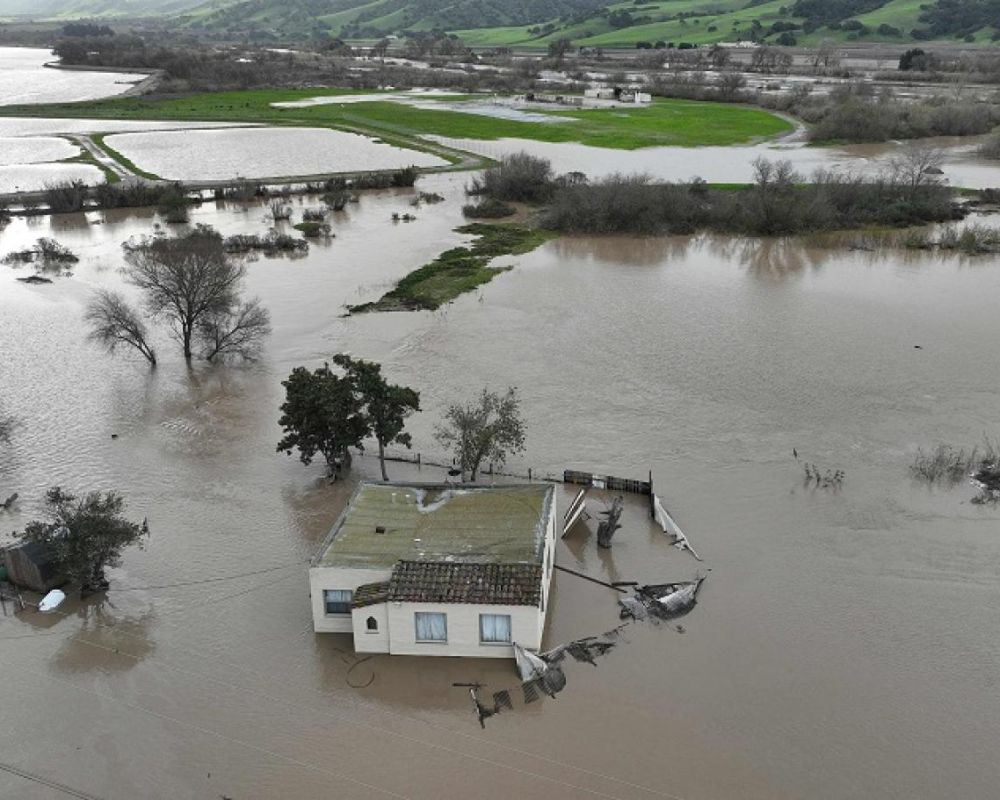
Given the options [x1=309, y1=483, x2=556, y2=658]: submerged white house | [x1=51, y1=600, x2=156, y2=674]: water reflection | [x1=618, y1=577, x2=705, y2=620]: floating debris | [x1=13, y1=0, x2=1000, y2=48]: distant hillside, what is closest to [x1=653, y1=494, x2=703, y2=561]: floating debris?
[x1=618, y1=577, x2=705, y2=620]: floating debris

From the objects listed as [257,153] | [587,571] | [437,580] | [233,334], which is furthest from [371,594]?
[257,153]

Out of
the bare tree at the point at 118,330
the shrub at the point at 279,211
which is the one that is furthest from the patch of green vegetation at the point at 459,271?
the shrub at the point at 279,211

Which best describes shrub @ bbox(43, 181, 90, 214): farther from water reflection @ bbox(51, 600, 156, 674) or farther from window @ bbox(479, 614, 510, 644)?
window @ bbox(479, 614, 510, 644)

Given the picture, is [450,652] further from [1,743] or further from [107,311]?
[107,311]

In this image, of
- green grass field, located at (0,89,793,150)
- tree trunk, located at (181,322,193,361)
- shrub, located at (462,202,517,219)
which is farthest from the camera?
green grass field, located at (0,89,793,150)

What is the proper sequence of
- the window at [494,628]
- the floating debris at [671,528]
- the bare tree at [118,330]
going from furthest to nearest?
the bare tree at [118,330]
the floating debris at [671,528]
the window at [494,628]

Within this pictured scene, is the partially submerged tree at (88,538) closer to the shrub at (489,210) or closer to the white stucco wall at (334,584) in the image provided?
the white stucco wall at (334,584)
